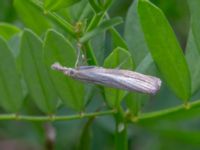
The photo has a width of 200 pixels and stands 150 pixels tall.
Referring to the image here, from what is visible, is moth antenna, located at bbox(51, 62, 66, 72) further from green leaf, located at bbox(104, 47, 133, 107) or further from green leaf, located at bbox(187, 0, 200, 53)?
green leaf, located at bbox(187, 0, 200, 53)

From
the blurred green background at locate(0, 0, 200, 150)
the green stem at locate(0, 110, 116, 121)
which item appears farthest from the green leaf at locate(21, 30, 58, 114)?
the blurred green background at locate(0, 0, 200, 150)

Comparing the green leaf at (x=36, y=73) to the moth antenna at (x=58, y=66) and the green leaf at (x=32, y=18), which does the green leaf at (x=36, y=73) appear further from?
the green leaf at (x=32, y=18)

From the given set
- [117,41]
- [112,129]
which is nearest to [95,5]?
[117,41]

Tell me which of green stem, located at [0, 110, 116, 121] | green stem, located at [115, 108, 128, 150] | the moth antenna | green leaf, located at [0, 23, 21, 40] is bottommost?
green stem, located at [115, 108, 128, 150]

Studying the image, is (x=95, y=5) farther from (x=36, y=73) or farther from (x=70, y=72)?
(x=36, y=73)

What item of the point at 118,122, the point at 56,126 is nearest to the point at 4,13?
the point at 56,126

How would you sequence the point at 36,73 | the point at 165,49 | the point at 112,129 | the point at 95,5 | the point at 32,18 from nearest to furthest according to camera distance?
the point at 95,5, the point at 165,49, the point at 36,73, the point at 32,18, the point at 112,129
